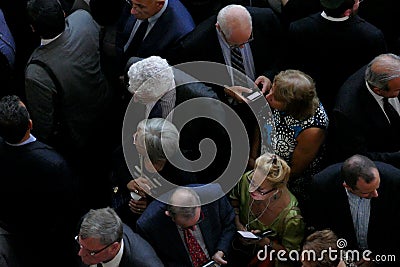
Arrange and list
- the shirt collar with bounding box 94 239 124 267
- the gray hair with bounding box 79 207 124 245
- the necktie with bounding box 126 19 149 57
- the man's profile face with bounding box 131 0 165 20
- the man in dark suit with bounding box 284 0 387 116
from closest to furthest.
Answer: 1. the gray hair with bounding box 79 207 124 245
2. the shirt collar with bounding box 94 239 124 267
3. the man in dark suit with bounding box 284 0 387 116
4. the man's profile face with bounding box 131 0 165 20
5. the necktie with bounding box 126 19 149 57

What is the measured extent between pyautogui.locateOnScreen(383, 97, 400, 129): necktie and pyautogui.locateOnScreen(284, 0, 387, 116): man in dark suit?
406 mm

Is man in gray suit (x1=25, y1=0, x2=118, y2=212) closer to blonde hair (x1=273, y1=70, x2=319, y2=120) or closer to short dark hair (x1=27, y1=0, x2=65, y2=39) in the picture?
short dark hair (x1=27, y1=0, x2=65, y2=39)

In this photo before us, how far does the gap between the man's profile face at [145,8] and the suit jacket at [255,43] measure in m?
0.24

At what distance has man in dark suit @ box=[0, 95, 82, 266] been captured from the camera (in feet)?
11.5

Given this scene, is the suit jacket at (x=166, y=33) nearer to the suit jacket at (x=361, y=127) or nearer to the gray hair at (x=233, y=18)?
the gray hair at (x=233, y=18)

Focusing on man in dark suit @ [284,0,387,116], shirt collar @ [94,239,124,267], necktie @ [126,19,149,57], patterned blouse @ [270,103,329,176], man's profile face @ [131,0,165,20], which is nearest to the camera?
shirt collar @ [94,239,124,267]

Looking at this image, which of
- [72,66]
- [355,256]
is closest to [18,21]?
[72,66]

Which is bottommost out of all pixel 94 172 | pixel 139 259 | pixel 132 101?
pixel 94 172

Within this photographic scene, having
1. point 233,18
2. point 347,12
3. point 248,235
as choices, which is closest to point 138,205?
point 248,235

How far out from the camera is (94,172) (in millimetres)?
4535

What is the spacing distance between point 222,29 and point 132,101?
647 millimetres

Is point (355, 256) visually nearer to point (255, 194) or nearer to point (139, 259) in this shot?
point (255, 194)

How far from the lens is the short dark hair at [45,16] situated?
3.78m

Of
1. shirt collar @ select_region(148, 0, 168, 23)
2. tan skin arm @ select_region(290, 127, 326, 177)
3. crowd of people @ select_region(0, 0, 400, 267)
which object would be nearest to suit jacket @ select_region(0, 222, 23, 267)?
crowd of people @ select_region(0, 0, 400, 267)
